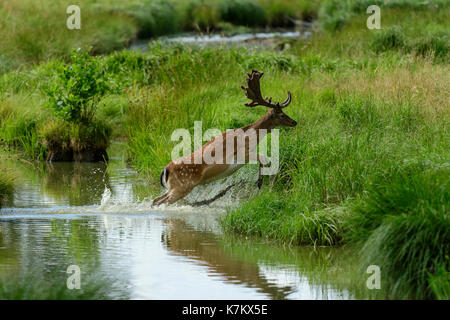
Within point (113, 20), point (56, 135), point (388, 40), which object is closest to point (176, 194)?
point (56, 135)

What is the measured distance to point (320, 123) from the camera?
13.0m

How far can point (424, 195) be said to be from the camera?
752 centimetres

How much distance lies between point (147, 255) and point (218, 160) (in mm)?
2805

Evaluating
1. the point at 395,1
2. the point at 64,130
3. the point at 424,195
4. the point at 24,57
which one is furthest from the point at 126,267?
the point at 395,1

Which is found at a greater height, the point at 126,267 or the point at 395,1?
the point at 395,1

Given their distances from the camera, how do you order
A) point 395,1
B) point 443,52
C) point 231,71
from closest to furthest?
point 231,71 < point 443,52 < point 395,1

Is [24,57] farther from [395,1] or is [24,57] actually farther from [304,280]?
[304,280]

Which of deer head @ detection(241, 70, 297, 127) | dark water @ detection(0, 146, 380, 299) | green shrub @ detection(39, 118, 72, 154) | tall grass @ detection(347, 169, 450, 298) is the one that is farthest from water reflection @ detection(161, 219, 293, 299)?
green shrub @ detection(39, 118, 72, 154)

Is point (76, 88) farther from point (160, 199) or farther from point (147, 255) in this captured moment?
point (147, 255)

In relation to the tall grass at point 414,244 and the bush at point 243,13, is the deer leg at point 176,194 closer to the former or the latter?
the tall grass at point 414,244

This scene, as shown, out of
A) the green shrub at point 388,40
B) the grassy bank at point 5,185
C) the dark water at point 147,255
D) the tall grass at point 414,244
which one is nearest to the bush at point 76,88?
the dark water at point 147,255

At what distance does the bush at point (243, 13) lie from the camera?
40.3 meters

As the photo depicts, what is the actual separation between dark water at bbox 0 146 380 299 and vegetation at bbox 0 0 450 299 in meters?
0.46
